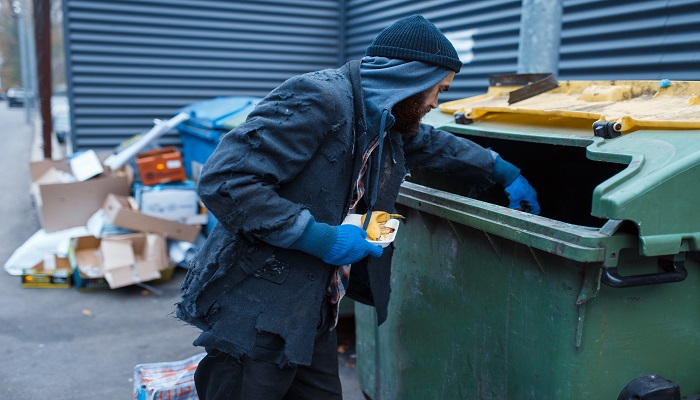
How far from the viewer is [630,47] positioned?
3.81 metres

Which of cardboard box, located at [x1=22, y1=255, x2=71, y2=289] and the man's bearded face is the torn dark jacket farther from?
cardboard box, located at [x1=22, y1=255, x2=71, y2=289]

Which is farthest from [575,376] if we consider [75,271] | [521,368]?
[75,271]

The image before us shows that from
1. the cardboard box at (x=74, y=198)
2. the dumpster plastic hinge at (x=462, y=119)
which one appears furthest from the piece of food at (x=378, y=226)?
the cardboard box at (x=74, y=198)

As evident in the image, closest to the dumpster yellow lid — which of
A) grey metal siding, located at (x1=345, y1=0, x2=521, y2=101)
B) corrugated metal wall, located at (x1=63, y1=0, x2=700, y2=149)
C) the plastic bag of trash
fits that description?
the plastic bag of trash

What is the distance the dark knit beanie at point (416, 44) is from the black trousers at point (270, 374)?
0.80 m

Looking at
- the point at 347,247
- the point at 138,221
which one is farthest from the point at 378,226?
the point at 138,221

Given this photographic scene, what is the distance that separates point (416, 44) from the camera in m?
1.74

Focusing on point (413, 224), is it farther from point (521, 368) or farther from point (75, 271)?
point (75, 271)

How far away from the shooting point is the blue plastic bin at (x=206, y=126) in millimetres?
5098

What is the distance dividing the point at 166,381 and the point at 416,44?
5.54 ft

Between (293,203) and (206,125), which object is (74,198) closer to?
(206,125)

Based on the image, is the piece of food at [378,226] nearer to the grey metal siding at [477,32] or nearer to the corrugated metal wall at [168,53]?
the grey metal siding at [477,32]

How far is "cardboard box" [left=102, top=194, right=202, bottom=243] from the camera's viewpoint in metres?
4.83

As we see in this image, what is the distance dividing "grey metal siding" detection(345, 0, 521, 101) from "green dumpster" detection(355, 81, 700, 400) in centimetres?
241
